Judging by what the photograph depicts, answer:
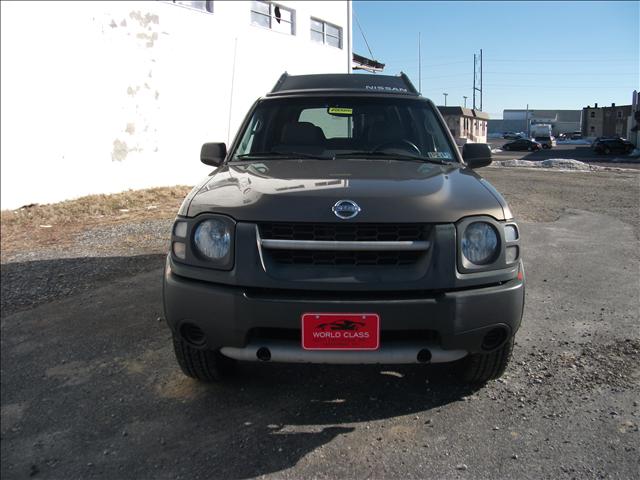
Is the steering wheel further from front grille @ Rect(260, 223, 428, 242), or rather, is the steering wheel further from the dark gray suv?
front grille @ Rect(260, 223, 428, 242)

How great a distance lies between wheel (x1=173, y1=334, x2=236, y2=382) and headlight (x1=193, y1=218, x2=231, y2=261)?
1.85 feet

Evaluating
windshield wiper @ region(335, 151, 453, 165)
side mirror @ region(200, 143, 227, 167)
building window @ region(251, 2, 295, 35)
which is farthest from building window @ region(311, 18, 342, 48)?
windshield wiper @ region(335, 151, 453, 165)

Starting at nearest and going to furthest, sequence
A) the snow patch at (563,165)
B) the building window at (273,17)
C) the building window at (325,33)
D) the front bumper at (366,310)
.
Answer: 1. the front bumper at (366,310)
2. the building window at (273,17)
3. the building window at (325,33)
4. the snow patch at (563,165)

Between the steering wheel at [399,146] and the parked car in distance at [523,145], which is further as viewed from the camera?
the parked car in distance at [523,145]

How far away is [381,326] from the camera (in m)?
2.52

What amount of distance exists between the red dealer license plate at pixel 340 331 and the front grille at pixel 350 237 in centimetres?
26

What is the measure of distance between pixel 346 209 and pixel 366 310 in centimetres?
49

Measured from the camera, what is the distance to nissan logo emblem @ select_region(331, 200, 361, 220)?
2.56 m

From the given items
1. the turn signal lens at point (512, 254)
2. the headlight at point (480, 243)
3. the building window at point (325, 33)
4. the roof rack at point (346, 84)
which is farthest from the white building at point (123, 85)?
the turn signal lens at point (512, 254)

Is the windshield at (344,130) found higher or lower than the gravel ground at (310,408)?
higher

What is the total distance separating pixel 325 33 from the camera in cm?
1873

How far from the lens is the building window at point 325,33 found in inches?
715

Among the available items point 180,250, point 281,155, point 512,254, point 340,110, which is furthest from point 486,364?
point 340,110

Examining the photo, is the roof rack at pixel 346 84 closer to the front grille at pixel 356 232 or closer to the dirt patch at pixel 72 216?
the front grille at pixel 356 232
